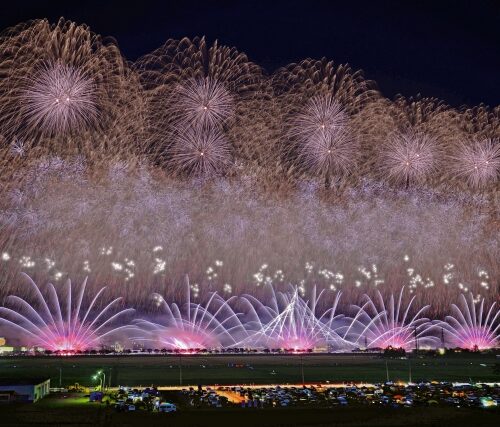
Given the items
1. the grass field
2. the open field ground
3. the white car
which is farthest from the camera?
the grass field

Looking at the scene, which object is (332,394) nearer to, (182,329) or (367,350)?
(182,329)

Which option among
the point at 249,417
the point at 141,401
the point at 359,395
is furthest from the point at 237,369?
the point at 249,417

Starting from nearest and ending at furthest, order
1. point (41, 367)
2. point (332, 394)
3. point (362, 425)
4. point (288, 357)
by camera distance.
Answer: point (362, 425), point (332, 394), point (41, 367), point (288, 357)

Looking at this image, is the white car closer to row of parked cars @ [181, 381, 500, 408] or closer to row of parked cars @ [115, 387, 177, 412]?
row of parked cars @ [115, 387, 177, 412]

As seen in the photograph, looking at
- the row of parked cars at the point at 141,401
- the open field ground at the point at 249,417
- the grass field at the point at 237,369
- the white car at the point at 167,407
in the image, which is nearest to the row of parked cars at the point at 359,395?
the open field ground at the point at 249,417

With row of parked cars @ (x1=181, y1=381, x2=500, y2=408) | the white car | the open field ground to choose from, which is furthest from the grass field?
the open field ground

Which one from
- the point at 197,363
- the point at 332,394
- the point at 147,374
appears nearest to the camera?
the point at 332,394

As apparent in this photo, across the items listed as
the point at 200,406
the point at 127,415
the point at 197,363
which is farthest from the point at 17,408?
the point at 197,363
